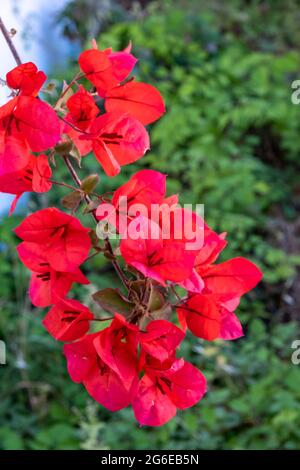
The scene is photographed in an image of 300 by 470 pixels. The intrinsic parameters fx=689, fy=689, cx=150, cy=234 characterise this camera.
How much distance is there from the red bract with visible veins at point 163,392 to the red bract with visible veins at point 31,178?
0.18 m

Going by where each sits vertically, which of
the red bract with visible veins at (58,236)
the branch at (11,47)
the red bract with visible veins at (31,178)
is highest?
the branch at (11,47)

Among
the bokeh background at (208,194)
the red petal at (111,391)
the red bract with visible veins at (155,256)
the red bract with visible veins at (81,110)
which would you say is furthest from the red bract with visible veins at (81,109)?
the bokeh background at (208,194)

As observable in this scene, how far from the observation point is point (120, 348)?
58cm

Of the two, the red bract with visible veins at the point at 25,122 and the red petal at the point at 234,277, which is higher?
the red bract with visible veins at the point at 25,122

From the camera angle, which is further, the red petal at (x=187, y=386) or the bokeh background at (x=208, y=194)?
the bokeh background at (x=208, y=194)

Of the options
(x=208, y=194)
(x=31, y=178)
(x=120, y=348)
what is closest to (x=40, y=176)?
(x=31, y=178)

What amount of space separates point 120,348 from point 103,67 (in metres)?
0.24

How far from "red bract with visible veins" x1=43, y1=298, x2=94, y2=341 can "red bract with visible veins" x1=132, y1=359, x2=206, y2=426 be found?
69mm

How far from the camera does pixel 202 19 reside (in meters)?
3.36

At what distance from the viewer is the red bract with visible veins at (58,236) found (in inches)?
22.5

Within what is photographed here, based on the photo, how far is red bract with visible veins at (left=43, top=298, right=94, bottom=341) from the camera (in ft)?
1.95

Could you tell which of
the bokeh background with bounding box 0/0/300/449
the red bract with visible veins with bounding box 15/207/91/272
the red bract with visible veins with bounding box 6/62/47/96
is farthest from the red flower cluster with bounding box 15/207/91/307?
the bokeh background with bounding box 0/0/300/449

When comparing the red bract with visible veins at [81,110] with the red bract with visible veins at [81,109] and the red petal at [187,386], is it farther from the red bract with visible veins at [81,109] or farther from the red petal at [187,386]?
the red petal at [187,386]

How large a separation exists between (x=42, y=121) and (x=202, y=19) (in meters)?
3.00
